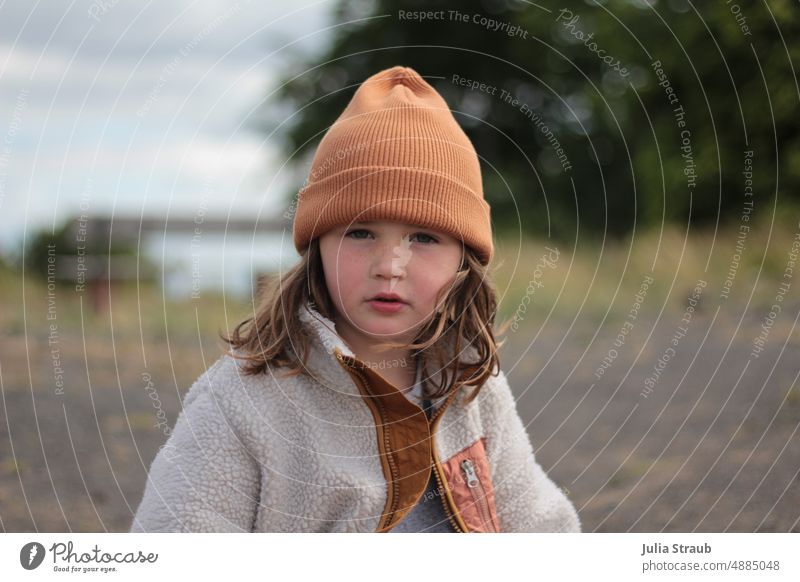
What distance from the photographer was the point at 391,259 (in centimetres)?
121

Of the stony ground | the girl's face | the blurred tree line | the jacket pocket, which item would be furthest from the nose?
the blurred tree line

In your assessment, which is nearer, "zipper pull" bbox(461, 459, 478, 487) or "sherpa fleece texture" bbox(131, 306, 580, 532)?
"sherpa fleece texture" bbox(131, 306, 580, 532)

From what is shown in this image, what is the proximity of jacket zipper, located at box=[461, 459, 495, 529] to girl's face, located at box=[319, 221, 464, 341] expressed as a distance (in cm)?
21

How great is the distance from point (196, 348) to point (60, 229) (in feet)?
3.56

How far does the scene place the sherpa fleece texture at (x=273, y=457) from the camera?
119cm

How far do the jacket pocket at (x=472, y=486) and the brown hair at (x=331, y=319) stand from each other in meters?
0.08

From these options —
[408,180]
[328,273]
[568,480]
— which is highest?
[408,180]

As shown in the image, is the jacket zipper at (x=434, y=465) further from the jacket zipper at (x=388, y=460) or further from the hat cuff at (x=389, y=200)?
the hat cuff at (x=389, y=200)

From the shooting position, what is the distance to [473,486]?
4.29ft

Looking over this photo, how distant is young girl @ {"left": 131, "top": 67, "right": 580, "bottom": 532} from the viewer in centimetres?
120

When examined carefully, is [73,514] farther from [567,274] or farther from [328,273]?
[567,274]

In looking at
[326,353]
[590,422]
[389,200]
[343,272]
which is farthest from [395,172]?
[590,422]

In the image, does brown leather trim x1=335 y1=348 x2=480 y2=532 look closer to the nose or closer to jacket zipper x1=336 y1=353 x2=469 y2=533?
jacket zipper x1=336 y1=353 x2=469 y2=533
